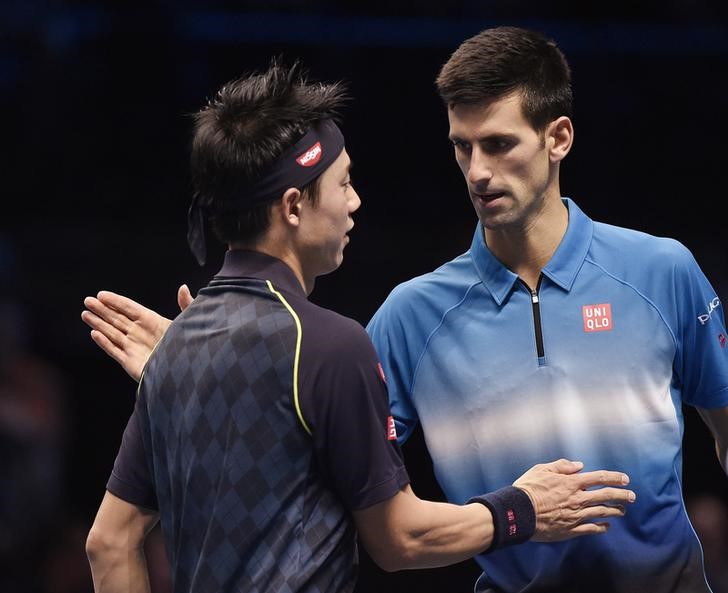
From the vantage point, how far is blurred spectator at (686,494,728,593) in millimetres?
6852

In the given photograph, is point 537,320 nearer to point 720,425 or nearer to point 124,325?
point 720,425

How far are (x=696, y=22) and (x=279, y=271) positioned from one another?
7.23 meters

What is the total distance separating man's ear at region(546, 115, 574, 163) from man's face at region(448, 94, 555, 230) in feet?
0.28

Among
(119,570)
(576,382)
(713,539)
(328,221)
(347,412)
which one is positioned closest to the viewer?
(347,412)

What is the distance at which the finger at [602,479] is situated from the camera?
3229 millimetres

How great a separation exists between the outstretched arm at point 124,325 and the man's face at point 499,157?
86 centimetres

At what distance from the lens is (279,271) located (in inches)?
117

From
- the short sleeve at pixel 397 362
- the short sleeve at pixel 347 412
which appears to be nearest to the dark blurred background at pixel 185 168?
the short sleeve at pixel 397 362

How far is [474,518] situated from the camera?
303cm

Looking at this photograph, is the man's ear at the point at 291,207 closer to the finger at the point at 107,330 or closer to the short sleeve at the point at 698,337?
the finger at the point at 107,330

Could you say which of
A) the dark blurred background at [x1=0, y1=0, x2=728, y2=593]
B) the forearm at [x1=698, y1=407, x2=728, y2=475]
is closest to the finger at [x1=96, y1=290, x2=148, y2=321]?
the forearm at [x1=698, y1=407, x2=728, y2=475]

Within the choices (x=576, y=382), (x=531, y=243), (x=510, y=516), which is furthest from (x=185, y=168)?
(x=510, y=516)

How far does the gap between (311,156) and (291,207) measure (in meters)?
0.13

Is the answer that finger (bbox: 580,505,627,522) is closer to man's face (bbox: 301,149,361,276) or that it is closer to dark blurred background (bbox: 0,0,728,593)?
man's face (bbox: 301,149,361,276)
